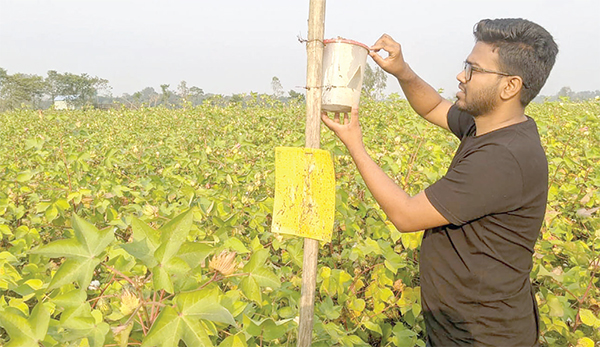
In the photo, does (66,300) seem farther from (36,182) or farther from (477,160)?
(36,182)

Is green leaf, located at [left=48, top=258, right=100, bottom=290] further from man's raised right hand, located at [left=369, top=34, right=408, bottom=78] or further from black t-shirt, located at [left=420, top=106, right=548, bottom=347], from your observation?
man's raised right hand, located at [left=369, top=34, right=408, bottom=78]

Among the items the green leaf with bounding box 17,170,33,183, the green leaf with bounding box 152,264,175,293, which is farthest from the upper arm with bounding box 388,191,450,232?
the green leaf with bounding box 17,170,33,183

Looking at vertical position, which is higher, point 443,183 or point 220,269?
point 443,183

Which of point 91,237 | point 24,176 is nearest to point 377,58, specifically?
point 91,237

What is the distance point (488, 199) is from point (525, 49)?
1.41ft

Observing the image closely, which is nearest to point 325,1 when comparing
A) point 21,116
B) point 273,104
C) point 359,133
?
point 359,133

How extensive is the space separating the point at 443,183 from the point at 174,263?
0.71 m

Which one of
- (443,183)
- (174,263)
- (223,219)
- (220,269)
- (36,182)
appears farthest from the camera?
(36,182)

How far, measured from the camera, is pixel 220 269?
1.03 metres

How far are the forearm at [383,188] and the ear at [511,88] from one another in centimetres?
40

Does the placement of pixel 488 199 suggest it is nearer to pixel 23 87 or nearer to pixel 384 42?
pixel 384 42

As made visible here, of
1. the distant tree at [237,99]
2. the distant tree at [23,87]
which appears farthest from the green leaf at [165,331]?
the distant tree at [23,87]

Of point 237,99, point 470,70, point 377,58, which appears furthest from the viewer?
point 237,99

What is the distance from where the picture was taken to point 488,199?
43.6 inches
